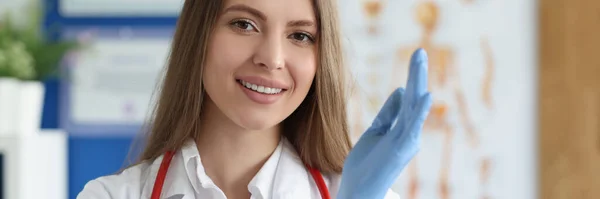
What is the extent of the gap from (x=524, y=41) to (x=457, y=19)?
19 cm

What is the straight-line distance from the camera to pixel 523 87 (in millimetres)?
2055

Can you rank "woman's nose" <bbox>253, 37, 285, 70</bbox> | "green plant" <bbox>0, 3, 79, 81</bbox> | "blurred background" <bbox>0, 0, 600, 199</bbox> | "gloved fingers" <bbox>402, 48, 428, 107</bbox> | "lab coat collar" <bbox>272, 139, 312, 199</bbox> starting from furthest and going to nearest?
"blurred background" <bbox>0, 0, 600, 199</bbox> → "green plant" <bbox>0, 3, 79, 81</bbox> → "lab coat collar" <bbox>272, 139, 312, 199</bbox> → "woman's nose" <bbox>253, 37, 285, 70</bbox> → "gloved fingers" <bbox>402, 48, 428, 107</bbox>

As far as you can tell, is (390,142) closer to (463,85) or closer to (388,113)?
(388,113)

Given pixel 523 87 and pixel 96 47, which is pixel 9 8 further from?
pixel 523 87

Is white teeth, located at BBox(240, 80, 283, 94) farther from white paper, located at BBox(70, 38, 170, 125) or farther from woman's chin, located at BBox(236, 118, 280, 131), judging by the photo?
white paper, located at BBox(70, 38, 170, 125)

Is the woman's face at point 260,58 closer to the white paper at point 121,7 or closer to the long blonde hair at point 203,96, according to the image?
the long blonde hair at point 203,96

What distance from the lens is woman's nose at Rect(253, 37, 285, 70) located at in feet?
2.87

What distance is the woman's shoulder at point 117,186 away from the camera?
3.07 feet

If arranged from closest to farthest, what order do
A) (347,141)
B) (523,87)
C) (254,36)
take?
(254,36) < (347,141) < (523,87)

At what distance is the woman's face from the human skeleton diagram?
46.0 inches

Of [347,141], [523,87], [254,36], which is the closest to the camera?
[254,36]

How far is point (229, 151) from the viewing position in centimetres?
96

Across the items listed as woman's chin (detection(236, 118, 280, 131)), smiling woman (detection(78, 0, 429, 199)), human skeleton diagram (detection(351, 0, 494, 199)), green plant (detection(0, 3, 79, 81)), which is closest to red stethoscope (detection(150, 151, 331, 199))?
smiling woman (detection(78, 0, 429, 199))

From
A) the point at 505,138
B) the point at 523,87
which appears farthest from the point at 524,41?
the point at 505,138
